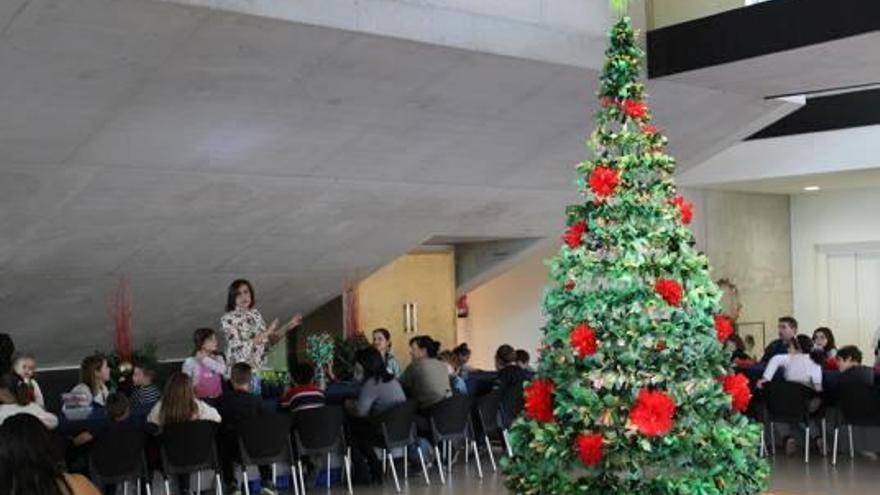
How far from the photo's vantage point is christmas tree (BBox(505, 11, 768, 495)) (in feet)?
17.9

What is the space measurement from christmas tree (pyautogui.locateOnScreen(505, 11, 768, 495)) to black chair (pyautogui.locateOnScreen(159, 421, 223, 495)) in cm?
257

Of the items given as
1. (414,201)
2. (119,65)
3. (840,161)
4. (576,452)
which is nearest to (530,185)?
(414,201)

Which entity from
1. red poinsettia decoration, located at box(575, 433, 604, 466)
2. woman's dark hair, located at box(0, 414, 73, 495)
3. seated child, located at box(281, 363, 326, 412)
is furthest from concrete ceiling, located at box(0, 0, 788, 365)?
woman's dark hair, located at box(0, 414, 73, 495)

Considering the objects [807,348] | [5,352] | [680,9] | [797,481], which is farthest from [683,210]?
[5,352]

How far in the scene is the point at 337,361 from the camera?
13.1 metres

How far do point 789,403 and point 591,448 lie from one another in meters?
4.93

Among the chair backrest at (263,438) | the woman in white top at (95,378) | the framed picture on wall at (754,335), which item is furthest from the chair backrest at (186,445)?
the framed picture on wall at (754,335)

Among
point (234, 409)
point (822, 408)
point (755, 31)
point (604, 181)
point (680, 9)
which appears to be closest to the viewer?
point (604, 181)

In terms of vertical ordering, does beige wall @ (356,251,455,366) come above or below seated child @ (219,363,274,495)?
above

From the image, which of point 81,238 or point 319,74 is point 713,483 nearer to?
point 319,74

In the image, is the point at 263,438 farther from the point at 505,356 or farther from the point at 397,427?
the point at 505,356

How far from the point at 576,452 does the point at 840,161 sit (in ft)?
31.9

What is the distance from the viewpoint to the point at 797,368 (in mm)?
10039

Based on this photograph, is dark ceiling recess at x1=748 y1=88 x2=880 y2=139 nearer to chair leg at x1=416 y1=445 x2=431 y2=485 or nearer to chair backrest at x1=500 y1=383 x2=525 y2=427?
chair backrest at x1=500 y1=383 x2=525 y2=427
